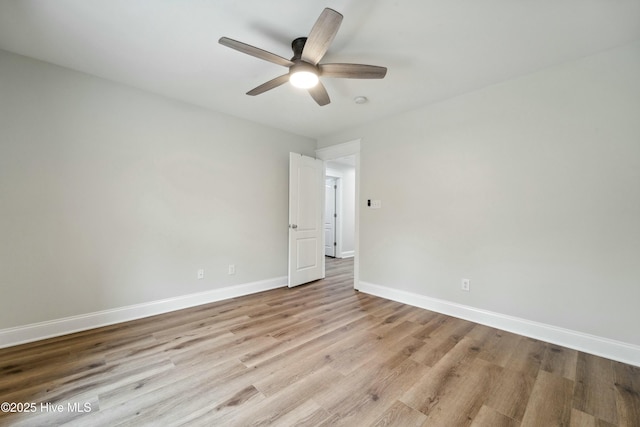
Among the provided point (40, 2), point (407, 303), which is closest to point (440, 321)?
point (407, 303)

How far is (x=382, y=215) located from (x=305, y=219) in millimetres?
1277

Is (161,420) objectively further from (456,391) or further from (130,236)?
(130,236)

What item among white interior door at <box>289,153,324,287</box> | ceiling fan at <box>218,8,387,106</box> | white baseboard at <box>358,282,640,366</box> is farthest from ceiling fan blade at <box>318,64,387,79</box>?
white baseboard at <box>358,282,640,366</box>

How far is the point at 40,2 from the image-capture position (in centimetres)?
166

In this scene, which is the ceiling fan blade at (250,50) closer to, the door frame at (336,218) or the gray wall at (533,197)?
the gray wall at (533,197)

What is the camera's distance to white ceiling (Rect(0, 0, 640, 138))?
5.51ft

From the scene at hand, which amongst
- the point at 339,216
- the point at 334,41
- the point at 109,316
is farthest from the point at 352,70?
the point at 339,216

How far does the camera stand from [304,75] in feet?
6.52

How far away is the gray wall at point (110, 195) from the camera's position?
222 cm

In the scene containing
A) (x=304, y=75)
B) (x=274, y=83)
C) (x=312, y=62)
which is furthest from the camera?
(x=274, y=83)

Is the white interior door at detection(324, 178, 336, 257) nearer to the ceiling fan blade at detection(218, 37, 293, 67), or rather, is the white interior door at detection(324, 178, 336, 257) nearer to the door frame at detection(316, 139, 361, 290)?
the door frame at detection(316, 139, 361, 290)

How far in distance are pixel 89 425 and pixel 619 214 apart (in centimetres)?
386

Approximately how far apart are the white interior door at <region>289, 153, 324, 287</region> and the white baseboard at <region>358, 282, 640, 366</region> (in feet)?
4.85

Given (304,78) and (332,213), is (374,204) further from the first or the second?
(332,213)
